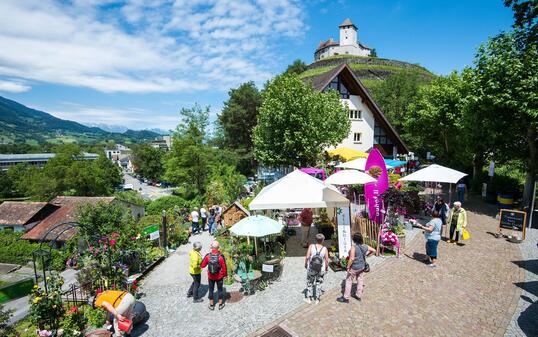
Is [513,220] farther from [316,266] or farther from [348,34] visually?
[348,34]

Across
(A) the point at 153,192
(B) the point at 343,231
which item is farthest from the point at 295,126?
(A) the point at 153,192

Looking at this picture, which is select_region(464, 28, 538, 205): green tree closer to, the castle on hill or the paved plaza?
the paved plaza

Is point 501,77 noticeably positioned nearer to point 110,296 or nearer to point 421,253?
point 421,253

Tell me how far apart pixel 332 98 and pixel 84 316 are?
20824 millimetres

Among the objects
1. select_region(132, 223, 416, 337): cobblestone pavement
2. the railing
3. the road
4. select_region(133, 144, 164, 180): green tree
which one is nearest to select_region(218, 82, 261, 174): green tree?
the railing

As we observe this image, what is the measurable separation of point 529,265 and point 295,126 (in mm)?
13922

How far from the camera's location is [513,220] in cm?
1154

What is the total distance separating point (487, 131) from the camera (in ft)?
49.0

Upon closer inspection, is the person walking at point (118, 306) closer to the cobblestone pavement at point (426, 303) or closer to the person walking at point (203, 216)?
the cobblestone pavement at point (426, 303)

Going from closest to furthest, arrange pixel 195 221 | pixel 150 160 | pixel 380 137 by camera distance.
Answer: pixel 195 221 → pixel 380 137 → pixel 150 160

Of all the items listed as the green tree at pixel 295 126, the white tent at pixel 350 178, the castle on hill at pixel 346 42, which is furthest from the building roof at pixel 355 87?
the castle on hill at pixel 346 42

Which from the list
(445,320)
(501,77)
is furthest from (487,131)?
(445,320)

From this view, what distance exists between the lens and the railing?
1038 centimetres

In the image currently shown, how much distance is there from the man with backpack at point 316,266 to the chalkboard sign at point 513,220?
364 inches
